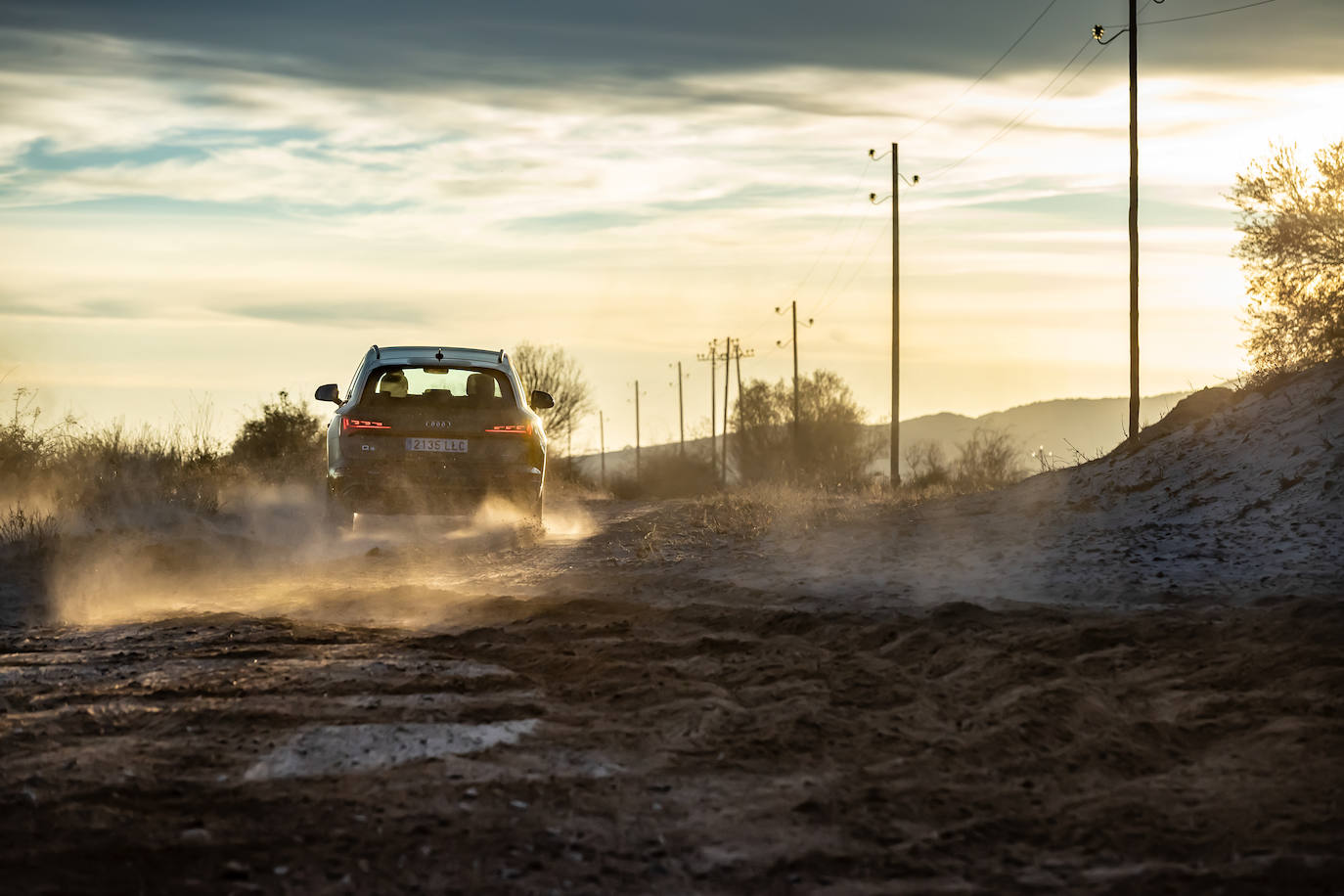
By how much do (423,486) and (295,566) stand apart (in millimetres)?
1488

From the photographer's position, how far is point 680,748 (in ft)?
19.5

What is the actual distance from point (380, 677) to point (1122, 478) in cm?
1201

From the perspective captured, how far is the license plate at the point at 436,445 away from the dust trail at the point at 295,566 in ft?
2.69

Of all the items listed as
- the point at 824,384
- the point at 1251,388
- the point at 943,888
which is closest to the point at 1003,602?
the point at 943,888

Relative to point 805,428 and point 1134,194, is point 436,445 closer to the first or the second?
point 1134,194

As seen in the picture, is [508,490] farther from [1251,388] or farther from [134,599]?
[1251,388]

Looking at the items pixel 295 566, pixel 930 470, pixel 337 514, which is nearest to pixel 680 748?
pixel 295 566

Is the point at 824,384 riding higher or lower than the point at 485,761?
higher

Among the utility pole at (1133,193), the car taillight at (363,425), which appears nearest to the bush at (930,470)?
the utility pole at (1133,193)

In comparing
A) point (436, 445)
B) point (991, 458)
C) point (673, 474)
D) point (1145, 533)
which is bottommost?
point (673, 474)

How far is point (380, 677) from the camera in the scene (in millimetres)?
7387

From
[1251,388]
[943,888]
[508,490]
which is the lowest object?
[943,888]

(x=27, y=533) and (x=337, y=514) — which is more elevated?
(x=337, y=514)

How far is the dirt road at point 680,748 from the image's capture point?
448 centimetres
